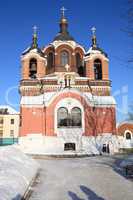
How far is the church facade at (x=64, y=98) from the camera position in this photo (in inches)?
1212

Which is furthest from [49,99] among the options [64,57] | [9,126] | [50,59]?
[9,126]

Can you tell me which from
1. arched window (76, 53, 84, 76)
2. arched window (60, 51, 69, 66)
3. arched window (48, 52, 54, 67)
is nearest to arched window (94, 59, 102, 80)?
arched window (76, 53, 84, 76)

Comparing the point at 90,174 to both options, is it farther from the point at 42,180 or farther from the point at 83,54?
the point at 83,54

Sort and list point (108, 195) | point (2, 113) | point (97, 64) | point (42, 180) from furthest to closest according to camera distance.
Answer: point (2, 113) < point (97, 64) < point (42, 180) < point (108, 195)

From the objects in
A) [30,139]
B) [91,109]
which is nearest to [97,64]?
[91,109]

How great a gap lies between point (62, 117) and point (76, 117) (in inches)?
59.8

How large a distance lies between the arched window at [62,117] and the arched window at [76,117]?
0.76 m

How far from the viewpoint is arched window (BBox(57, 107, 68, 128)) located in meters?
31.2

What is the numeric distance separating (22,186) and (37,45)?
28.9 meters

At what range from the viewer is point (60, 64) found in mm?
36031

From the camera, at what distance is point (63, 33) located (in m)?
38.9

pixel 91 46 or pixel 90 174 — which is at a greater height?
pixel 91 46

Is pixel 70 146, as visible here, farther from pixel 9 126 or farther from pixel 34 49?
pixel 9 126

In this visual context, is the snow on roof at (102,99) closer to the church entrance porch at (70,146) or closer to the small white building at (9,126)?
the church entrance porch at (70,146)
